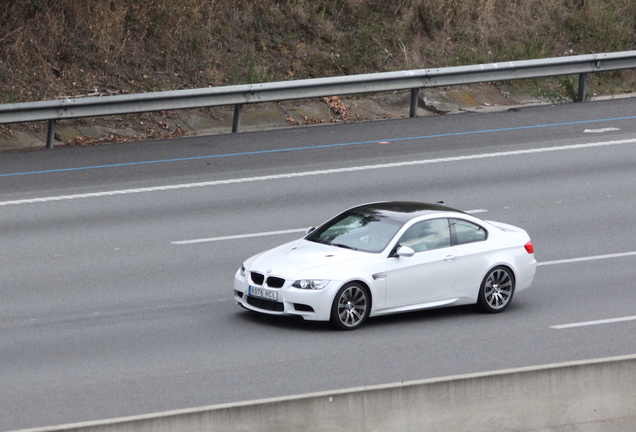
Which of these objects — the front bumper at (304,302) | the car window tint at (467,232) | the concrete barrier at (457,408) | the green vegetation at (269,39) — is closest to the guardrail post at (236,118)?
the green vegetation at (269,39)

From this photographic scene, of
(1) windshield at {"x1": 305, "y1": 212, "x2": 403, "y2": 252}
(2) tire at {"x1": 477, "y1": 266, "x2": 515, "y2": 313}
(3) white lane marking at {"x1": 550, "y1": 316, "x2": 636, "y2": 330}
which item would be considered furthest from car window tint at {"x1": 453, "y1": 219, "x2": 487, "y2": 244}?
(3) white lane marking at {"x1": 550, "y1": 316, "x2": 636, "y2": 330}

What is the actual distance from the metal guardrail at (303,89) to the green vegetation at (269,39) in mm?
1342

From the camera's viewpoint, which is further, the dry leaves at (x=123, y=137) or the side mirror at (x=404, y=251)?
the dry leaves at (x=123, y=137)

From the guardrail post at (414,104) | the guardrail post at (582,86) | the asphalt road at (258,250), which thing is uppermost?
the guardrail post at (582,86)

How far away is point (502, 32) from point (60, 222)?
53.3 feet

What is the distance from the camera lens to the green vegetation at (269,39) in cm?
2311

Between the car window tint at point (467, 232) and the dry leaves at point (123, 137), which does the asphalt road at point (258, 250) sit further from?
the dry leaves at point (123, 137)

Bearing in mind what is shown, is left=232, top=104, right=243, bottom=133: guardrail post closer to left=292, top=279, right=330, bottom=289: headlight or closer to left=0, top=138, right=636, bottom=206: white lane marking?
left=0, top=138, right=636, bottom=206: white lane marking

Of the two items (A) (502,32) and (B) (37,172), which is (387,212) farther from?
(A) (502,32)

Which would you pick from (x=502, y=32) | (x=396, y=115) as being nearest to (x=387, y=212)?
(x=396, y=115)

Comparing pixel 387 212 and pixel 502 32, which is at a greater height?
pixel 502 32

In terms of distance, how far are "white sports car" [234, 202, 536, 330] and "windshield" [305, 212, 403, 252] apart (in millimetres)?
12

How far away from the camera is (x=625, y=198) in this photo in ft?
55.0

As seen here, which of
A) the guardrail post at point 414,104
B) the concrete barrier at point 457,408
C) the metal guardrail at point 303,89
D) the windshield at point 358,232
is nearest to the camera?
the concrete barrier at point 457,408
